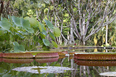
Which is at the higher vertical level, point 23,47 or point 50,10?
point 50,10

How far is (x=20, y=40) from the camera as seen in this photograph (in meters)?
15.3

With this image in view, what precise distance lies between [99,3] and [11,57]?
2240cm

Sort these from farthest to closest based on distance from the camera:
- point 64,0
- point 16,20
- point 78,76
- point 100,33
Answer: point 100,33
point 64,0
point 16,20
point 78,76

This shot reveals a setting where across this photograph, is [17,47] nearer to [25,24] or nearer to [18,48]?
[18,48]

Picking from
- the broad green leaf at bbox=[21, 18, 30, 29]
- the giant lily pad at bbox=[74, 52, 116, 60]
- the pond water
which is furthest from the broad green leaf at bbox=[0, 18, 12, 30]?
the giant lily pad at bbox=[74, 52, 116, 60]

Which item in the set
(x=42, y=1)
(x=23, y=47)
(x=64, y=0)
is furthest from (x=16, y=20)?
(x=42, y=1)

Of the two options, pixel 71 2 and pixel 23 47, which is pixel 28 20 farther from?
pixel 71 2

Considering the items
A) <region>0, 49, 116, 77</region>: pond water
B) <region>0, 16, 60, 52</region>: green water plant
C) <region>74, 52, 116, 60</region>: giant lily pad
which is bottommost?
<region>74, 52, 116, 60</region>: giant lily pad

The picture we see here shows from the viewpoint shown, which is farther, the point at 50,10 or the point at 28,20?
the point at 50,10

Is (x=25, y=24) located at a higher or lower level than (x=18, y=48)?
higher

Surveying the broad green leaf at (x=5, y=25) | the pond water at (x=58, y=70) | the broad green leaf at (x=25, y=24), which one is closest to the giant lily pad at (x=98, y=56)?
the pond water at (x=58, y=70)

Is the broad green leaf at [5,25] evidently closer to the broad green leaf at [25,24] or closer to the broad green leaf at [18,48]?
the broad green leaf at [25,24]

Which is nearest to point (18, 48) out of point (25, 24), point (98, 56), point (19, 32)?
point (19, 32)

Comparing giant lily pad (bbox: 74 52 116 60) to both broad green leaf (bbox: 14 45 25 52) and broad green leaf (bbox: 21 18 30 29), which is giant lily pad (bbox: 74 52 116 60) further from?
broad green leaf (bbox: 14 45 25 52)
